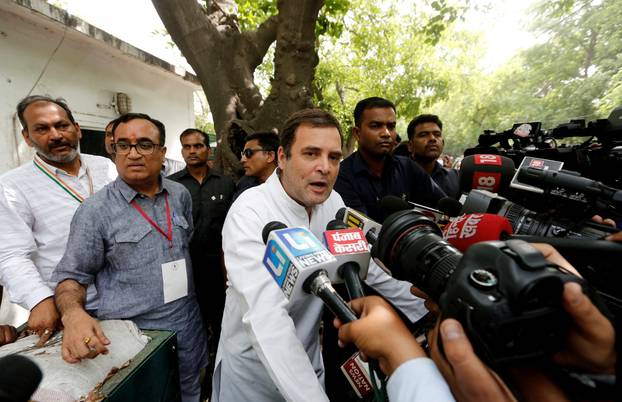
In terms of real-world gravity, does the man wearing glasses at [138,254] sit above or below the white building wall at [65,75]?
below

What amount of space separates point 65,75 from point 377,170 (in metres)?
5.09

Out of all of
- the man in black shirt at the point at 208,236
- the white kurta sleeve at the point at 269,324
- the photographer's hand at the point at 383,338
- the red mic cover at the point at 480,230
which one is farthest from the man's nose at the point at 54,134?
the red mic cover at the point at 480,230

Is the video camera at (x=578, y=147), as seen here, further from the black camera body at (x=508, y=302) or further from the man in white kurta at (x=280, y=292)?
the black camera body at (x=508, y=302)

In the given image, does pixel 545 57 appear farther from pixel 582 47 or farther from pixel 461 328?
pixel 461 328

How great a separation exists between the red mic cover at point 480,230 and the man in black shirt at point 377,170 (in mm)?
1373

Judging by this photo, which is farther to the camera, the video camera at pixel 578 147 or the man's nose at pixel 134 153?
the man's nose at pixel 134 153

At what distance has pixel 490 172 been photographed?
159 cm

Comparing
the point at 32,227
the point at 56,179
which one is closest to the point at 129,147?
the point at 56,179

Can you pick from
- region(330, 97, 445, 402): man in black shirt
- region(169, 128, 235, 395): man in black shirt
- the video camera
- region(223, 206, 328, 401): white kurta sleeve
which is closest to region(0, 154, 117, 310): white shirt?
region(169, 128, 235, 395): man in black shirt

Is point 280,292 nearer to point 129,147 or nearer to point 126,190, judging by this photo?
point 126,190

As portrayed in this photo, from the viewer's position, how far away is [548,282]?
0.57 meters

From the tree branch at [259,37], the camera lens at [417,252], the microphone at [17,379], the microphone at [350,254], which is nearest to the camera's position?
the microphone at [17,379]

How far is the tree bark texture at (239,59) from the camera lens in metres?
3.96

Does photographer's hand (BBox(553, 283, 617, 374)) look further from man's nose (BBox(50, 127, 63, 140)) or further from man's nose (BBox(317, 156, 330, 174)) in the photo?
man's nose (BBox(50, 127, 63, 140))
